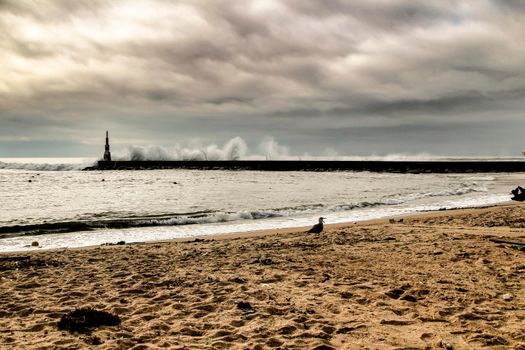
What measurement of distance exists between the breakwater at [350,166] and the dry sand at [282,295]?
2612 inches

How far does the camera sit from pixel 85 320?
5.22 meters

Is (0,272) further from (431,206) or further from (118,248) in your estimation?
(431,206)

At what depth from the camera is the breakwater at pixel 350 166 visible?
228 feet

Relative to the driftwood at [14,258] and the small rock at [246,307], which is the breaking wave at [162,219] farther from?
the small rock at [246,307]

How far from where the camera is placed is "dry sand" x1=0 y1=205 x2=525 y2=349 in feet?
15.3

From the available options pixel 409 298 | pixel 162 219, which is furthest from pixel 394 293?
pixel 162 219

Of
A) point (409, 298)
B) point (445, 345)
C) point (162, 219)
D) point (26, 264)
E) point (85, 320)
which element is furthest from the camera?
point (162, 219)

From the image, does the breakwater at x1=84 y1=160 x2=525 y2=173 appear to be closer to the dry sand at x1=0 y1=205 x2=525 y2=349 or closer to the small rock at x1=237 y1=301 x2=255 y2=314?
the dry sand at x1=0 y1=205 x2=525 y2=349

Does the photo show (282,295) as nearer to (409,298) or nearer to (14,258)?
(409,298)

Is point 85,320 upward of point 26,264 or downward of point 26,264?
upward

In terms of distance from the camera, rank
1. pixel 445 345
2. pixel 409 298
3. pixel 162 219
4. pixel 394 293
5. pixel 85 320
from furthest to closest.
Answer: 1. pixel 162 219
2. pixel 394 293
3. pixel 409 298
4. pixel 85 320
5. pixel 445 345

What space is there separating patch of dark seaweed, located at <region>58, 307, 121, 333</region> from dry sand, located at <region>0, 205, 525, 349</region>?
0.13 metres

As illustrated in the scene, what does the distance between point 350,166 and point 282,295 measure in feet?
263

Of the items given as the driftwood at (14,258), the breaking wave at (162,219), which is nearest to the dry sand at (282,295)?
the driftwood at (14,258)
